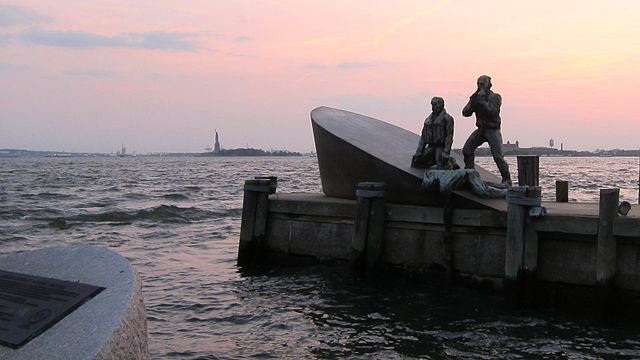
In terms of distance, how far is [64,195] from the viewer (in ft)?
108

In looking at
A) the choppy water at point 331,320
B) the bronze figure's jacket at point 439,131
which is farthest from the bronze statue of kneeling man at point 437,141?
the choppy water at point 331,320

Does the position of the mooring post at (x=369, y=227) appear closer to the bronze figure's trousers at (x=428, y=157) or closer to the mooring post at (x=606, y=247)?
the bronze figure's trousers at (x=428, y=157)

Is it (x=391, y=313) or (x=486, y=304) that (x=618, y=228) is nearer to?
(x=486, y=304)

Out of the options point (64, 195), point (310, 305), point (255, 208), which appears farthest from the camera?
point (64, 195)

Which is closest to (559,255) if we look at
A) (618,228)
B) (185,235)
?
(618,228)

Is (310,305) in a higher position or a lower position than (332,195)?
lower

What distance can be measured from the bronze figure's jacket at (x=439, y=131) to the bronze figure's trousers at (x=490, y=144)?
1.81 feet

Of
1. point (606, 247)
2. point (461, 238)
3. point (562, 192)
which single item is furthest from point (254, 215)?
point (606, 247)

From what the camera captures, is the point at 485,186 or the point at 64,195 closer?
the point at 485,186

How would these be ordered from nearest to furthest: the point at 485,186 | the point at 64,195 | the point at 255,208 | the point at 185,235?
the point at 485,186
the point at 255,208
the point at 185,235
the point at 64,195

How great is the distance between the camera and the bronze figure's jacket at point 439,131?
→ 36.0 feet

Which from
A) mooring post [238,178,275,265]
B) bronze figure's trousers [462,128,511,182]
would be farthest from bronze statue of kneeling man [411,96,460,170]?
mooring post [238,178,275,265]

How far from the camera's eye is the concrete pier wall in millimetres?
8289

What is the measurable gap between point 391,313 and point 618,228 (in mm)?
3124
